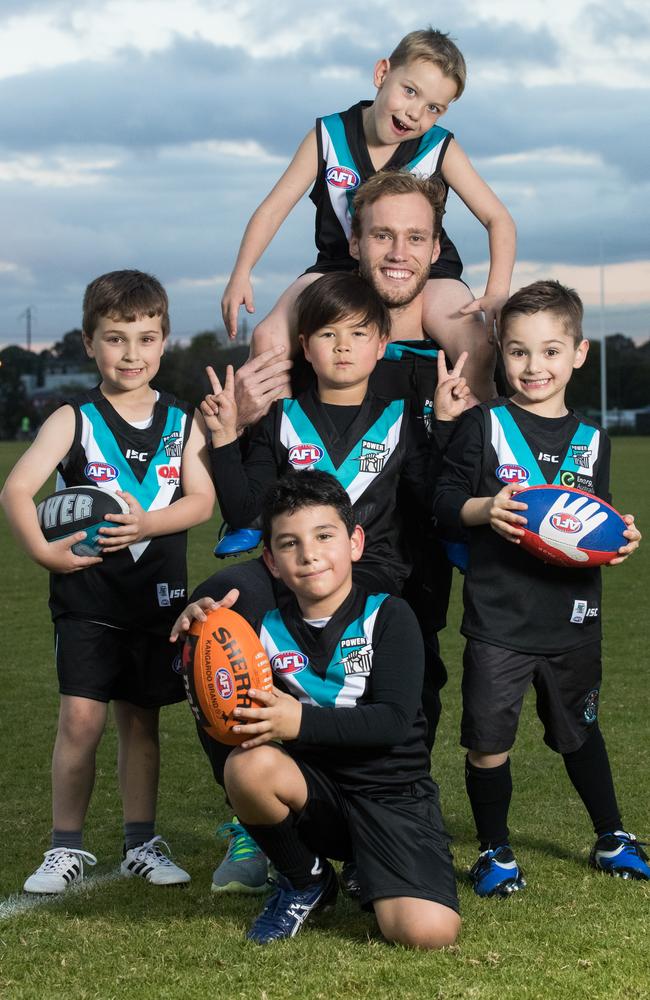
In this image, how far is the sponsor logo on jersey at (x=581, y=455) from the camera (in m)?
4.21

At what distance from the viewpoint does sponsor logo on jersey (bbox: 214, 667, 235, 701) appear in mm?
3377

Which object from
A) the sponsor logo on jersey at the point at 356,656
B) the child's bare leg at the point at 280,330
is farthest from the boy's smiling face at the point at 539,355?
the sponsor logo on jersey at the point at 356,656

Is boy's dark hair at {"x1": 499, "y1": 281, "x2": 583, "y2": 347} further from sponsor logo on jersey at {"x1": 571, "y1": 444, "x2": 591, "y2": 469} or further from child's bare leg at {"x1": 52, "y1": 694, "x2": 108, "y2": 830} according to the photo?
child's bare leg at {"x1": 52, "y1": 694, "x2": 108, "y2": 830}

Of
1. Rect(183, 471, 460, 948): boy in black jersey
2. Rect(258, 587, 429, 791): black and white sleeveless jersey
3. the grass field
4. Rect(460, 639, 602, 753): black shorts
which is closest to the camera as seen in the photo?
the grass field

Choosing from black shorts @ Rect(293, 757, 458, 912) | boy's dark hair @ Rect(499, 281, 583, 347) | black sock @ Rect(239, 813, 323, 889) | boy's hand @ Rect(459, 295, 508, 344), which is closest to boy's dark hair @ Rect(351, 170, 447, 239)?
boy's hand @ Rect(459, 295, 508, 344)

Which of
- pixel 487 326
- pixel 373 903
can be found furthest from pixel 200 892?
pixel 487 326

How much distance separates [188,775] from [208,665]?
2493 mm

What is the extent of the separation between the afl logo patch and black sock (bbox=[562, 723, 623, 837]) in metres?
1.47

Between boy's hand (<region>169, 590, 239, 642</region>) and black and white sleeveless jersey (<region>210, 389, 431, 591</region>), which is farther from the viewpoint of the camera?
black and white sleeveless jersey (<region>210, 389, 431, 591</region>)

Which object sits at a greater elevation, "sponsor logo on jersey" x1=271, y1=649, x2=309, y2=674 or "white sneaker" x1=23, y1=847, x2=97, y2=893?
"sponsor logo on jersey" x1=271, y1=649, x2=309, y2=674

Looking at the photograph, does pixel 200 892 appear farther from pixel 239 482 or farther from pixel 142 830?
pixel 239 482

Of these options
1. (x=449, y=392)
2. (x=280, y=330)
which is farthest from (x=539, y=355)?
(x=280, y=330)

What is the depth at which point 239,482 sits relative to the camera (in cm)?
411

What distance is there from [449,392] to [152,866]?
6.12 ft
